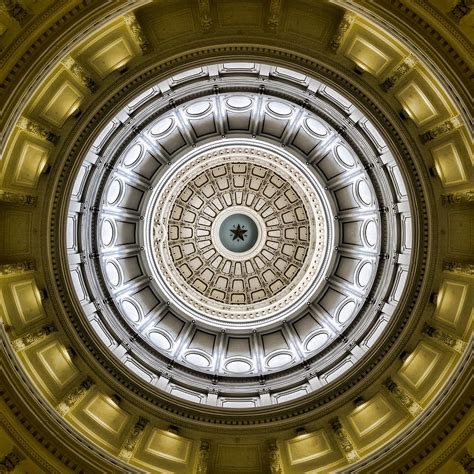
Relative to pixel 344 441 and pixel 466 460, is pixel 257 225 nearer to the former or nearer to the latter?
pixel 344 441

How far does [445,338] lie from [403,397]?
8.02 ft

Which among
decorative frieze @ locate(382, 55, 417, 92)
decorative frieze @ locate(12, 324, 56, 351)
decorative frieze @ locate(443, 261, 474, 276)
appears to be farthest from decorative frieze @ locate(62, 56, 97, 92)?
decorative frieze @ locate(443, 261, 474, 276)

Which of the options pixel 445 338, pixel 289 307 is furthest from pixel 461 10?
pixel 289 307

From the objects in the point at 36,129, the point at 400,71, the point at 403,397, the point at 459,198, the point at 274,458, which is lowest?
the point at 274,458

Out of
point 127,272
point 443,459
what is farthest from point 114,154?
point 443,459

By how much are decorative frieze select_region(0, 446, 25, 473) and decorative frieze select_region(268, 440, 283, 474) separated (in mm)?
7756

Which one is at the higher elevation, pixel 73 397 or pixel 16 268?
pixel 16 268

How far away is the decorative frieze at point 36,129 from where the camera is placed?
12.5 m

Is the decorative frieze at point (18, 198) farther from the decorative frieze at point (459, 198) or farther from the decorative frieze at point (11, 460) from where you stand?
the decorative frieze at point (459, 198)

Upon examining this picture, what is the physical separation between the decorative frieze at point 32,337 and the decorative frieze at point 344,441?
33.6 feet

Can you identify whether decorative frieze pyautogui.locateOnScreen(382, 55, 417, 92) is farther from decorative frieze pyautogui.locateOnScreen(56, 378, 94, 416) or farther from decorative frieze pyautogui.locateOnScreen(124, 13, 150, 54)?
decorative frieze pyautogui.locateOnScreen(56, 378, 94, 416)

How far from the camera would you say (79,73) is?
1280 centimetres

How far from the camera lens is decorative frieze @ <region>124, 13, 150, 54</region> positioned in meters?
12.2

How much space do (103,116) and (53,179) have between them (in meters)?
2.61
